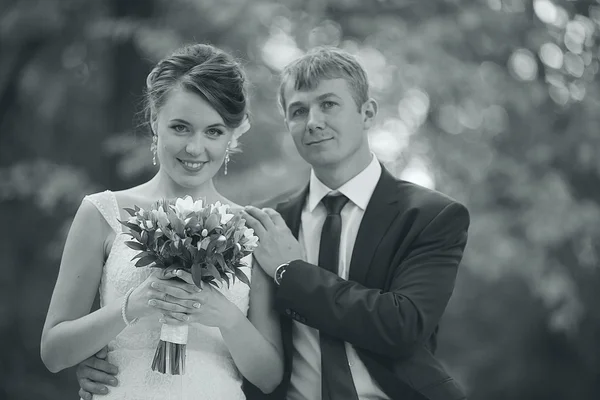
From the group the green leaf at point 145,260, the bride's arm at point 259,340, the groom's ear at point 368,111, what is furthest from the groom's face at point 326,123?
the green leaf at point 145,260

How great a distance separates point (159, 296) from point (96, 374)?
2.20 feet

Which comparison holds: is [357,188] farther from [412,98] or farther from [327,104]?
[412,98]

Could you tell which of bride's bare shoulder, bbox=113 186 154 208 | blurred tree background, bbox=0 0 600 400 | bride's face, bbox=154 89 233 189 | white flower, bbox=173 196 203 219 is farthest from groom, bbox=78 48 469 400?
blurred tree background, bbox=0 0 600 400

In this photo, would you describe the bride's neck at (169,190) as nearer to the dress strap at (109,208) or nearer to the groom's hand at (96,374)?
the dress strap at (109,208)

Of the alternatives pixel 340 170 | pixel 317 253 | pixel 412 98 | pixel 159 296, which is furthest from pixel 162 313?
pixel 412 98

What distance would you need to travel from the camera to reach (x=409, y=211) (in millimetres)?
4352

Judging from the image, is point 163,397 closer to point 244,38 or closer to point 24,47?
point 244,38

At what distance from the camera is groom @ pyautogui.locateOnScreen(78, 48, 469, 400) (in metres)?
4.09

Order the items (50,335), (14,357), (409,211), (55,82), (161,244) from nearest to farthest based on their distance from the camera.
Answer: (161,244) < (50,335) < (409,211) < (55,82) < (14,357)

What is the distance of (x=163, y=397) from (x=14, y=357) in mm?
6527

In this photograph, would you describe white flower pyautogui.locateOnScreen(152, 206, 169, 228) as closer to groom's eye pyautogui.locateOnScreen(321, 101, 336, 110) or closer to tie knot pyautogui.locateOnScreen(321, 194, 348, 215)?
tie knot pyautogui.locateOnScreen(321, 194, 348, 215)

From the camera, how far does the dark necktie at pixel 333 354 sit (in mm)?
4121

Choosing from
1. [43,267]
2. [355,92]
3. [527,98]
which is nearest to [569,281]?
[527,98]

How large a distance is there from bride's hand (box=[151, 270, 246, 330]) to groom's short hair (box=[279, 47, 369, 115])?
1.43 meters
